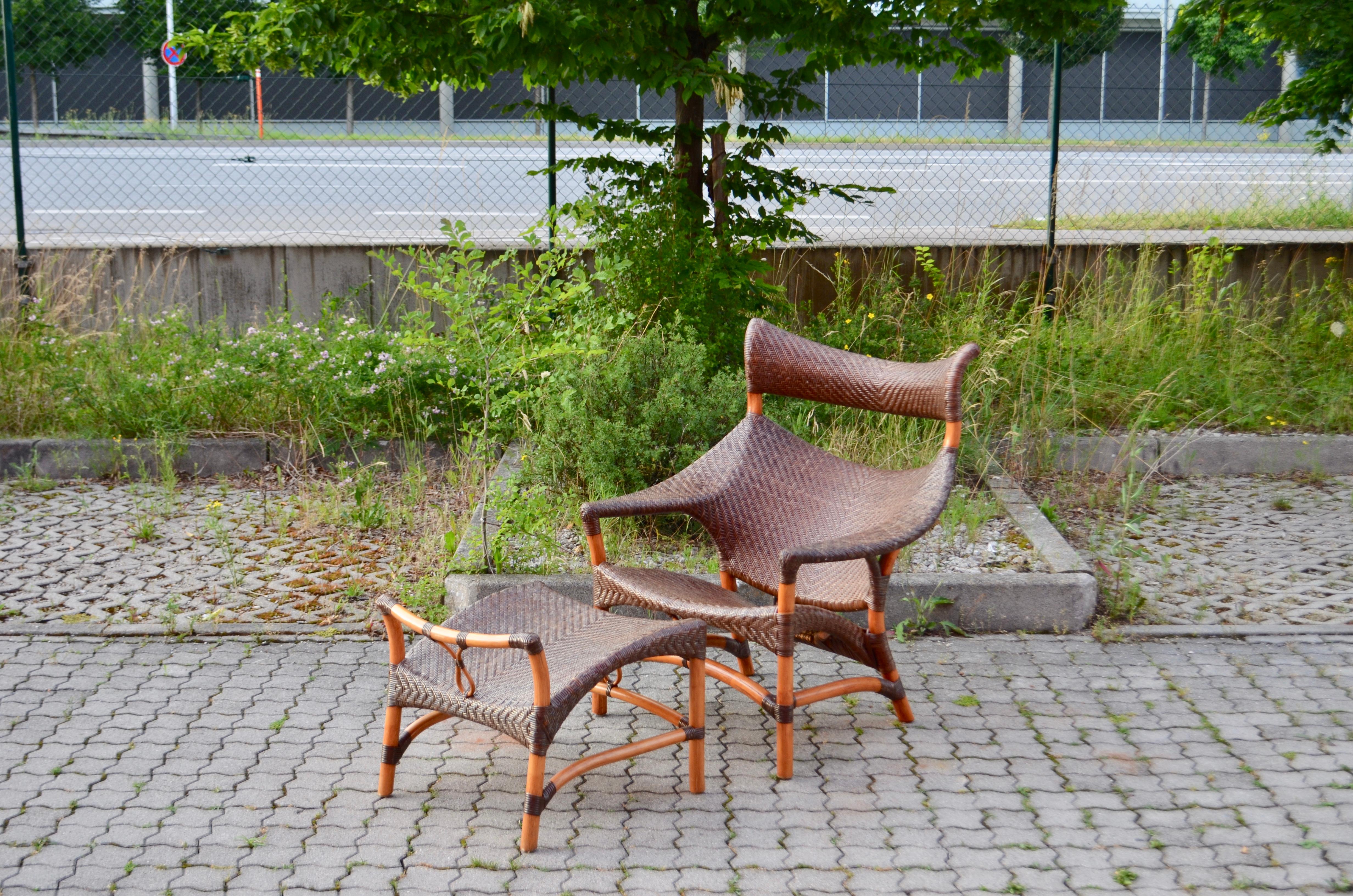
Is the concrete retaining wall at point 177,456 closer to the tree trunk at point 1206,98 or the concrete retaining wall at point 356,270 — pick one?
the concrete retaining wall at point 356,270

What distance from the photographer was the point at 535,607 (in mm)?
3586

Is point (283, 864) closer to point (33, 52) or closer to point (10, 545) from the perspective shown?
point (10, 545)

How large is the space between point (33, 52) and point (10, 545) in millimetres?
4988

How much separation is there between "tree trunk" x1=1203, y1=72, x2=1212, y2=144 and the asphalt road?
0.22 meters

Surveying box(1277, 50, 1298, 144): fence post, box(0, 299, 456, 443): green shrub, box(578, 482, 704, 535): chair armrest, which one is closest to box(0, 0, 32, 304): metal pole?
box(0, 299, 456, 443): green shrub

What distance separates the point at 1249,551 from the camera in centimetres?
529

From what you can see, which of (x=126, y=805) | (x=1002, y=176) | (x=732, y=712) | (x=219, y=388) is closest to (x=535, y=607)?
(x=732, y=712)

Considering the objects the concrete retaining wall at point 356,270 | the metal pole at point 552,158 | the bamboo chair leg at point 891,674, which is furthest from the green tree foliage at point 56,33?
the bamboo chair leg at point 891,674

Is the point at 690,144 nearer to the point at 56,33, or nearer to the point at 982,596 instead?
the point at 982,596

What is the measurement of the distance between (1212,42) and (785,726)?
16.6ft

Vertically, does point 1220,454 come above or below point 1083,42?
below

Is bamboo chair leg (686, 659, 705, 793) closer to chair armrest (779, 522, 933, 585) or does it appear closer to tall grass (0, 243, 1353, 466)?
chair armrest (779, 522, 933, 585)

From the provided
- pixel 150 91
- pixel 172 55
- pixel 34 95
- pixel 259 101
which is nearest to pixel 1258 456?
pixel 172 55

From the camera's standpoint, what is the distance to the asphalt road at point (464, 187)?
32.2 feet
